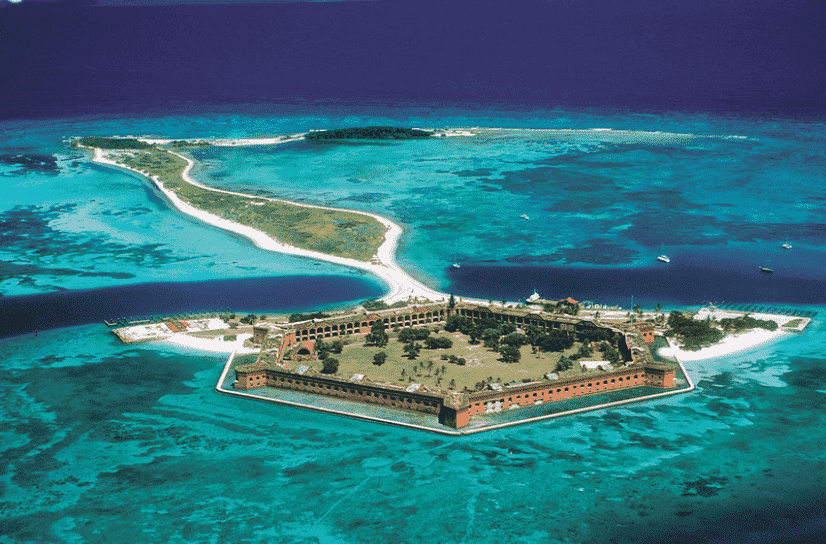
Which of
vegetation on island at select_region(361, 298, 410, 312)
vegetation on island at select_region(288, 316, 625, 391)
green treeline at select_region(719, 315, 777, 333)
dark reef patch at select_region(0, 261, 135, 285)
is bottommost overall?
dark reef patch at select_region(0, 261, 135, 285)

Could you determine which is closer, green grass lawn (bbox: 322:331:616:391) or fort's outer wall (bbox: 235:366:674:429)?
fort's outer wall (bbox: 235:366:674:429)

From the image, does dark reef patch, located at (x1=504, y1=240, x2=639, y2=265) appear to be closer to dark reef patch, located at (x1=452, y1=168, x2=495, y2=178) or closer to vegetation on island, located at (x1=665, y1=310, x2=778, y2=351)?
vegetation on island, located at (x1=665, y1=310, x2=778, y2=351)

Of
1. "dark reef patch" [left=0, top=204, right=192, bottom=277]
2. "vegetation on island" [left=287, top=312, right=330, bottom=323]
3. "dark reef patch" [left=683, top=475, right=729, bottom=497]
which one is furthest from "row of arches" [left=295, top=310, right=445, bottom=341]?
"dark reef patch" [left=0, top=204, right=192, bottom=277]

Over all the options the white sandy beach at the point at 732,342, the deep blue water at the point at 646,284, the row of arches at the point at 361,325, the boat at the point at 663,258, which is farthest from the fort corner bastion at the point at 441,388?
the boat at the point at 663,258

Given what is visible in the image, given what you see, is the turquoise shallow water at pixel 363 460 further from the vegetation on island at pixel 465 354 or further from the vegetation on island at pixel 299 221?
the vegetation on island at pixel 299 221

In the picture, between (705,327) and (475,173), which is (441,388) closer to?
(705,327)

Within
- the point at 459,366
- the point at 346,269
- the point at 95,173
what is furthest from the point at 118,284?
the point at 95,173

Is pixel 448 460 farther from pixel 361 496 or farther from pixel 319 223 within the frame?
pixel 319 223
